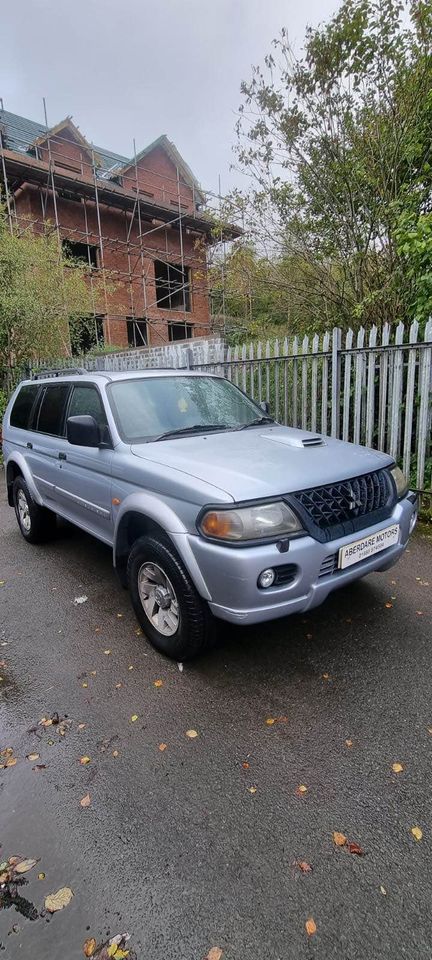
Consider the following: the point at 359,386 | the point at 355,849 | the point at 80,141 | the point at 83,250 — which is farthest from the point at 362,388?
the point at 80,141

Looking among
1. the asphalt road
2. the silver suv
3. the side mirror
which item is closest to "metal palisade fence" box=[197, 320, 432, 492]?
the silver suv

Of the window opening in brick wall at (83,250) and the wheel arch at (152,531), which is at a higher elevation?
the window opening in brick wall at (83,250)

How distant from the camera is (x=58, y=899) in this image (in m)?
1.56

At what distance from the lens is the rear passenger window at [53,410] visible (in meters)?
4.18

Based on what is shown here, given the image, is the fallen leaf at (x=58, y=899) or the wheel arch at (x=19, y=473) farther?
the wheel arch at (x=19, y=473)

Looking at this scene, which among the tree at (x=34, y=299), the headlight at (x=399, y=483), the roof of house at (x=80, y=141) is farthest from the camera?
the roof of house at (x=80, y=141)

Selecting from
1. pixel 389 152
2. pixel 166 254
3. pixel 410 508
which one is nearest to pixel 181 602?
pixel 410 508

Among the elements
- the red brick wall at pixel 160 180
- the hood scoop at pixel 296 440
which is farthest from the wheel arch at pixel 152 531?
the red brick wall at pixel 160 180

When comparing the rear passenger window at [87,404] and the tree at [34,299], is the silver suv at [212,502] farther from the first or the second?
the tree at [34,299]

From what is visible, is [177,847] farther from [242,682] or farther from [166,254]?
[166,254]

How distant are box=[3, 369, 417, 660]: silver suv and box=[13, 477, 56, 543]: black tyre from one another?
991 mm

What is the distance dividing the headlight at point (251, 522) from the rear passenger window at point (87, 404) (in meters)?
1.42

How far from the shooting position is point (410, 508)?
299 centimetres

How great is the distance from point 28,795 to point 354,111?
8.36 m
